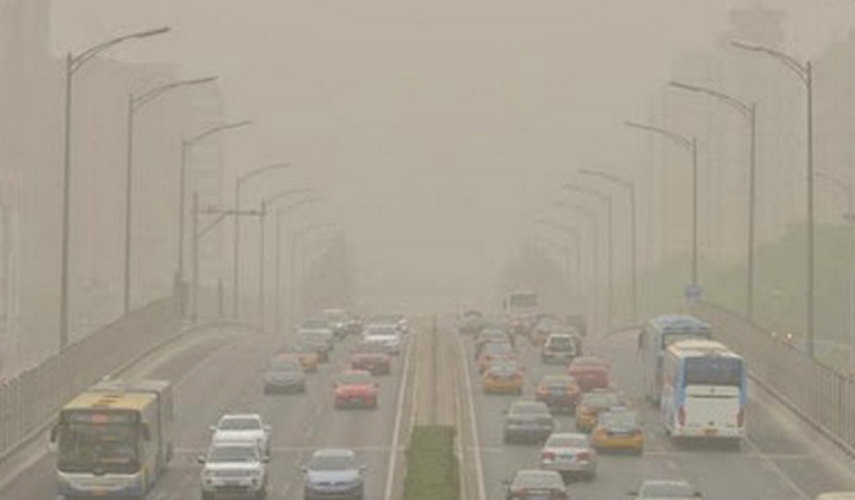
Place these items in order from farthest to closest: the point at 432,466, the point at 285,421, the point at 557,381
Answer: the point at 557,381 → the point at 285,421 → the point at 432,466

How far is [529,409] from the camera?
228 ft

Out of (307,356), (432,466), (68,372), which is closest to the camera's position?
(432,466)

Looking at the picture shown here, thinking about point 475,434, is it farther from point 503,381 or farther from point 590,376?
point 590,376

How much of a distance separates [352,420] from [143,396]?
1835cm

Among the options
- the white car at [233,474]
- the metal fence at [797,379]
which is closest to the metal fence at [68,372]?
the white car at [233,474]

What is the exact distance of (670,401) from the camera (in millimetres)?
70000

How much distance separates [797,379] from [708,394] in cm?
976

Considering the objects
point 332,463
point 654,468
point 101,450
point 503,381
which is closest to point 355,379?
point 503,381

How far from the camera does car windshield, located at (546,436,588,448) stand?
2331 inches

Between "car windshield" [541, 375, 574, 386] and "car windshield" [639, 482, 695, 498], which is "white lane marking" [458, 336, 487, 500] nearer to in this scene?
"car windshield" [541, 375, 574, 386]

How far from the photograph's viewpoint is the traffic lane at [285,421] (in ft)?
196

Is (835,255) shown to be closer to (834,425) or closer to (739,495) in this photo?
(834,425)

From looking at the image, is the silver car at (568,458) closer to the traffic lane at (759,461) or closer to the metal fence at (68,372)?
the traffic lane at (759,461)

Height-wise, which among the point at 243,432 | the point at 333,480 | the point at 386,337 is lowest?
the point at 333,480
